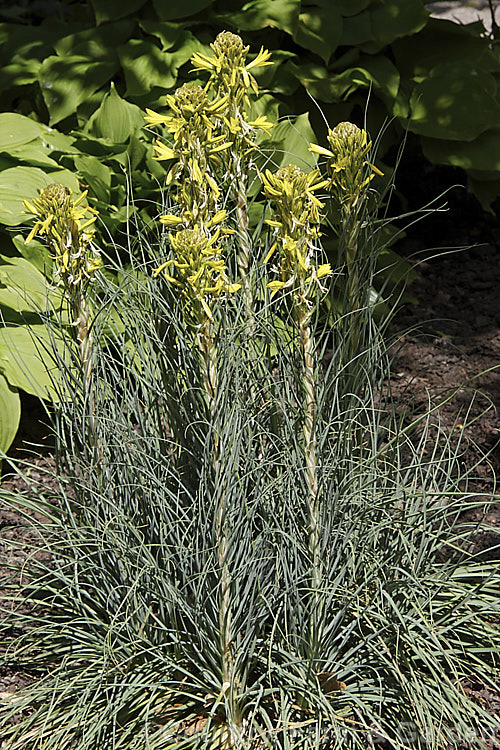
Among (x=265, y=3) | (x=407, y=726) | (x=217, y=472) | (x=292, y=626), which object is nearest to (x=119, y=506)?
(x=217, y=472)

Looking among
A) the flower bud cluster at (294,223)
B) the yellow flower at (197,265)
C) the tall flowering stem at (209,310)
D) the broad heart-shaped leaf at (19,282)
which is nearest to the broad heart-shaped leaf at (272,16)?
the broad heart-shaped leaf at (19,282)

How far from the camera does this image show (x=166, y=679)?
215 cm

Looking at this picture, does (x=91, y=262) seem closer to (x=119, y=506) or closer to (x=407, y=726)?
(x=119, y=506)

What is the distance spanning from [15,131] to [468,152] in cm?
223

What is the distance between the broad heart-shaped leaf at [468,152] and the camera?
423 cm

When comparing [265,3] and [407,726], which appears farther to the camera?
[265,3]

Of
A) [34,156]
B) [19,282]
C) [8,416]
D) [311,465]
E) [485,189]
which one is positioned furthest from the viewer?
[485,189]

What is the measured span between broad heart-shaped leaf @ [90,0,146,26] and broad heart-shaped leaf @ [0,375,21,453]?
228 centimetres

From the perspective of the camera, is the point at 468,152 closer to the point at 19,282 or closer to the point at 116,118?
the point at 116,118

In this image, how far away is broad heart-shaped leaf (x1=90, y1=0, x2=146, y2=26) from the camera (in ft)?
14.3

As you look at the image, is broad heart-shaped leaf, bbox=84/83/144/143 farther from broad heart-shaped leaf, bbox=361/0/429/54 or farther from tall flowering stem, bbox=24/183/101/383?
tall flowering stem, bbox=24/183/101/383

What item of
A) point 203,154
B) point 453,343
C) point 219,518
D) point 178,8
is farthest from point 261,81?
point 219,518

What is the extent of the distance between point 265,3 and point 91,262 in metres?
2.58

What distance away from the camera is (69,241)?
196cm
